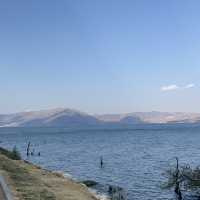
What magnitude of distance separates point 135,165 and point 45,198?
70.9 m

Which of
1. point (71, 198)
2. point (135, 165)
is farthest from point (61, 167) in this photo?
point (71, 198)

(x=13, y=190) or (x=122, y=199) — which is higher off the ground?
(x=13, y=190)

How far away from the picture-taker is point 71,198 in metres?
37.9

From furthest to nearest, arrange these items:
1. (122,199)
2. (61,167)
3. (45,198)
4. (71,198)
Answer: (61,167), (122,199), (71,198), (45,198)

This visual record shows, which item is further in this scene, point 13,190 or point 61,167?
point 61,167

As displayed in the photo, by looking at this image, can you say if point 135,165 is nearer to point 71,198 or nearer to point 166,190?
point 166,190

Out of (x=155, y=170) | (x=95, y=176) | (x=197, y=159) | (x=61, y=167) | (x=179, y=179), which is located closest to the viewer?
(x=179, y=179)

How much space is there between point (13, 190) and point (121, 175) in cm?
5285

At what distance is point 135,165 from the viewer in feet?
333

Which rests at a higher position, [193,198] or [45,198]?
[45,198]

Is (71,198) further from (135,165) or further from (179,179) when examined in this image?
(135,165)

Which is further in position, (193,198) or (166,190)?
(166,190)

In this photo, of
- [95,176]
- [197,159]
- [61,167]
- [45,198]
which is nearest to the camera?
[45,198]

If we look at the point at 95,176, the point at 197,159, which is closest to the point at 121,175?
the point at 95,176
